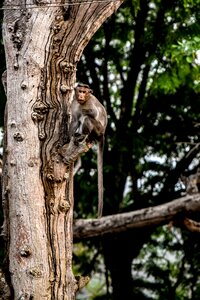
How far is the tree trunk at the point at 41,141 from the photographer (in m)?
3.93

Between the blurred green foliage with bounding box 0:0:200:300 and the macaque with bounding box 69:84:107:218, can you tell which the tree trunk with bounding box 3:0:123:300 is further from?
A: the blurred green foliage with bounding box 0:0:200:300

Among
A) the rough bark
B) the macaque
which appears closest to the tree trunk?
Answer: the macaque

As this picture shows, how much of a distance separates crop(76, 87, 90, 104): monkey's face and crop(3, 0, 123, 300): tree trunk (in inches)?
35.7

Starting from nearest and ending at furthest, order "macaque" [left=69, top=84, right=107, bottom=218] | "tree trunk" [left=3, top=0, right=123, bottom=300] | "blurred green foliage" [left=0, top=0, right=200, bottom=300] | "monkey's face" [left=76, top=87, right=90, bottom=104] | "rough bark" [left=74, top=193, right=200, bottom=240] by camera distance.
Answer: "tree trunk" [left=3, top=0, right=123, bottom=300], "macaque" [left=69, top=84, right=107, bottom=218], "monkey's face" [left=76, top=87, right=90, bottom=104], "rough bark" [left=74, top=193, right=200, bottom=240], "blurred green foliage" [left=0, top=0, right=200, bottom=300]

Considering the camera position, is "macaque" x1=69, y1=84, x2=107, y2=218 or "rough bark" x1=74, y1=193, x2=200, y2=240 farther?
"rough bark" x1=74, y1=193, x2=200, y2=240

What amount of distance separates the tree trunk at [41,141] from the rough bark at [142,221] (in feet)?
8.51

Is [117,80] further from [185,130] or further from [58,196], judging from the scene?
[58,196]

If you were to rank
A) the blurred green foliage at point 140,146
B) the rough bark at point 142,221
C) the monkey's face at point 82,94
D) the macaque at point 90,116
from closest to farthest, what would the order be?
the macaque at point 90,116, the monkey's face at point 82,94, the rough bark at point 142,221, the blurred green foliage at point 140,146

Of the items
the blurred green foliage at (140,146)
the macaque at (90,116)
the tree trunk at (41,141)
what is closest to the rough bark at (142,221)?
the blurred green foliage at (140,146)

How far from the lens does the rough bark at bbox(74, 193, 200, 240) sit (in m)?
6.66

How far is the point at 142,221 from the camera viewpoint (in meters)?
6.75

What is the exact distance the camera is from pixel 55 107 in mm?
4129

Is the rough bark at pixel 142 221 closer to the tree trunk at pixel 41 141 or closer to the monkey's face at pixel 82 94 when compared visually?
the monkey's face at pixel 82 94

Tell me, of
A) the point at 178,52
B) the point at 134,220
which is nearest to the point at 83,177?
the point at 134,220
